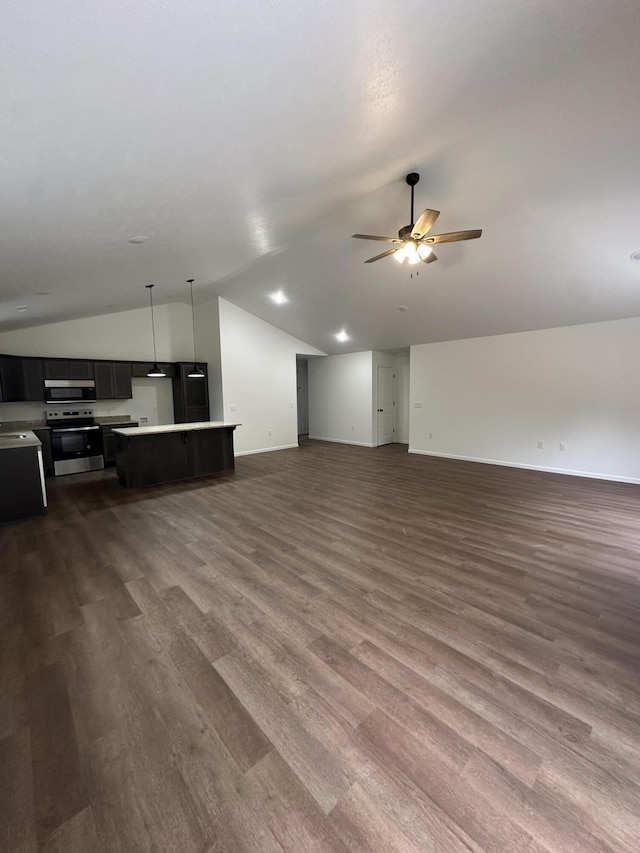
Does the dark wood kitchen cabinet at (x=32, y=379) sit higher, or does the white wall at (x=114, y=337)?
the white wall at (x=114, y=337)

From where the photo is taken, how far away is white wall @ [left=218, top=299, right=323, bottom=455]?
24.9ft

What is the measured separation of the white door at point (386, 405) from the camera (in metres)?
Answer: 9.02

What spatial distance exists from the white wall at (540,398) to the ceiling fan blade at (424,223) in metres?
4.23

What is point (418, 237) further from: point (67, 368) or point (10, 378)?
point (10, 378)

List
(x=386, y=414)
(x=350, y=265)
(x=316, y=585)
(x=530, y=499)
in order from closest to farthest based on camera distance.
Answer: (x=316, y=585), (x=530, y=499), (x=350, y=265), (x=386, y=414)

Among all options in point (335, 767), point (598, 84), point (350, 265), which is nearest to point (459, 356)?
point (350, 265)

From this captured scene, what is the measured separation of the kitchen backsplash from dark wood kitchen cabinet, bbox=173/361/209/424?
21 cm

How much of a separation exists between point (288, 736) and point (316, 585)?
1172mm

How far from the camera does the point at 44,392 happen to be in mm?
6070

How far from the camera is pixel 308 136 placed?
81.4 inches

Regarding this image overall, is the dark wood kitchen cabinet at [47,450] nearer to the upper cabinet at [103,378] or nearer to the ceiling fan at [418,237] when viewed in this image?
the upper cabinet at [103,378]

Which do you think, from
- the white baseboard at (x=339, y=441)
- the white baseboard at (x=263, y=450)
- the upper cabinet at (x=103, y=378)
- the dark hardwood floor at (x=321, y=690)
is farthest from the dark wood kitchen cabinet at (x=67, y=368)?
the white baseboard at (x=339, y=441)

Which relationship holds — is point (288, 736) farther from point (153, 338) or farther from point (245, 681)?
point (153, 338)

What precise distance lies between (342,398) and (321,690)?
26.4 ft
